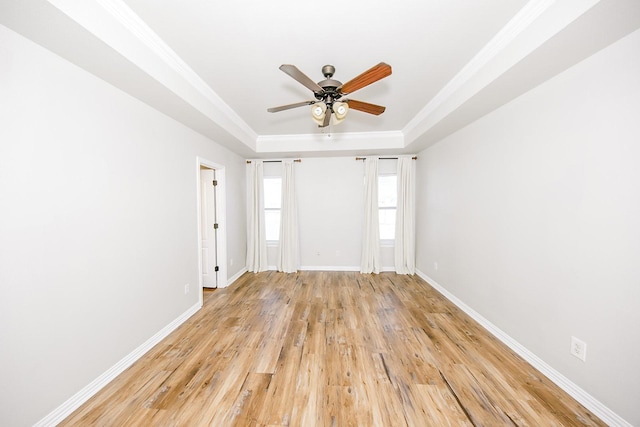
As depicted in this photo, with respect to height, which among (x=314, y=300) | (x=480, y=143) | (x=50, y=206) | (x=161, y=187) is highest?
(x=480, y=143)

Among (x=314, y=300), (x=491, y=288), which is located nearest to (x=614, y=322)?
(x=491, y=288)

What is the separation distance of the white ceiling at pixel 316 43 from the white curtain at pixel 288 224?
6.84ft

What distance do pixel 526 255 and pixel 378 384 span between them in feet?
5.76

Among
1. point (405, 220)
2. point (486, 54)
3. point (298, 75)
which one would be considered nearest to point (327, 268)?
point (405, 220)

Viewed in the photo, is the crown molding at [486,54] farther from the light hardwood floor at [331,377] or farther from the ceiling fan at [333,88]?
the light hardwood floor at [331,377]

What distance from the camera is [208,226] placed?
387 cm

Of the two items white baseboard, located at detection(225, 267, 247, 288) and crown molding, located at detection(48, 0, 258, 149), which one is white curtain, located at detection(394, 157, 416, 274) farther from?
crown molding, located at detection(48, 0, 258, 149)

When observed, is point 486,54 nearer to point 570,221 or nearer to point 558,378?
point 570,221

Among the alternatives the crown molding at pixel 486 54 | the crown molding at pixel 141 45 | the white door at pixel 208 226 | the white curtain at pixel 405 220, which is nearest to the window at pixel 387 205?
the white curtain at pixel 405 220

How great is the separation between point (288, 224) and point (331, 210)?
970mm

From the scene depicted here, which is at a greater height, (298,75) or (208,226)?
(298,75)

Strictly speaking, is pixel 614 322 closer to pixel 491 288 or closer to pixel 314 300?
pixel 491 288

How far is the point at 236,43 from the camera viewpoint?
1801mm

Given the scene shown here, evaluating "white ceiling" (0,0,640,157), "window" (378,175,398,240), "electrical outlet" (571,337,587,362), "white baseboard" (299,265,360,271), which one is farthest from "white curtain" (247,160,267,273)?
"electrical outlet" (571,337,587,362)
